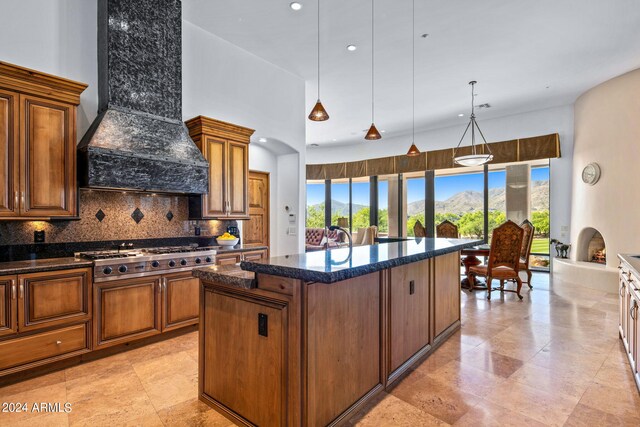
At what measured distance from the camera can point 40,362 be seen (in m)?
2.73

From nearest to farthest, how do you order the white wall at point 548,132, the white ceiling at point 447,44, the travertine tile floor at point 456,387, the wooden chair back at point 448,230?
the travertine tile floor at point 456,387
the white ceiling at point 447,44
the wooden chair back at point 448,230
the white wall at point 548,132

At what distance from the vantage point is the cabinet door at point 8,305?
8.32 ft

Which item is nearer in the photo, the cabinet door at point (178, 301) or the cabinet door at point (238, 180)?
the cabinet door at point (178, 301)

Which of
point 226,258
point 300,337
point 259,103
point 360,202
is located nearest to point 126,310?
point 226,258

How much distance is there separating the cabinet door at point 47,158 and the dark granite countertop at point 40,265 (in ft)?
1.35

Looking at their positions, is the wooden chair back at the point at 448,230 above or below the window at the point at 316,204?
below

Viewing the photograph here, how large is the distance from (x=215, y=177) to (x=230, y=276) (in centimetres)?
249

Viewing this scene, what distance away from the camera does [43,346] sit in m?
2.74

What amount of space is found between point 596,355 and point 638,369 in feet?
2.32

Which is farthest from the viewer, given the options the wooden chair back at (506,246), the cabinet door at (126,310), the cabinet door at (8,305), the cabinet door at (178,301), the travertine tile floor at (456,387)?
the wooden chair back at (506,246)

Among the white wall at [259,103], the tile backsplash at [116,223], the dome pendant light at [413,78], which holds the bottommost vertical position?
the tile backsplash at [116,223]

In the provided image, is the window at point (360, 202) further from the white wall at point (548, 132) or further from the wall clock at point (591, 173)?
the wall clock at point (591, 173)

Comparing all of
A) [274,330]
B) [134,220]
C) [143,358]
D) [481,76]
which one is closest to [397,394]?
[274,330]

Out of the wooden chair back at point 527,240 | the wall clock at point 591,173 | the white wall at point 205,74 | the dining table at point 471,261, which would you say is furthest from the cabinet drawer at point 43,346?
the wall clock at point 591,173
